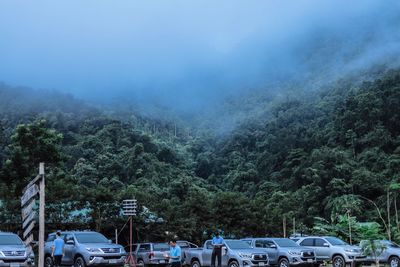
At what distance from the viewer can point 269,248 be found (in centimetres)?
2631

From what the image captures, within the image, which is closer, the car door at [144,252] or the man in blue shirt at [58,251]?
the man in blue shirt at [58,251]

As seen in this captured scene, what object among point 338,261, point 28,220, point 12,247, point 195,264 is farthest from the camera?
point 195,264

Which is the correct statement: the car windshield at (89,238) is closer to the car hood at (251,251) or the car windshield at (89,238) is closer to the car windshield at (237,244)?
the car windshield at (237,244)

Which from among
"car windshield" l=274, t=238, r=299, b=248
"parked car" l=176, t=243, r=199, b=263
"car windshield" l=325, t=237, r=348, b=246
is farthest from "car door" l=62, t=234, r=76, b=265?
"car windshield" l=325, t=237, r=348, b=246

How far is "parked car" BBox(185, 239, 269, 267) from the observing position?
24.2m

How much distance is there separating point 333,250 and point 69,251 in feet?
39.3

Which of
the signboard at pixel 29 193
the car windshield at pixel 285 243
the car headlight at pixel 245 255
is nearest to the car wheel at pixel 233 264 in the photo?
the car headlight at pixel 245 255

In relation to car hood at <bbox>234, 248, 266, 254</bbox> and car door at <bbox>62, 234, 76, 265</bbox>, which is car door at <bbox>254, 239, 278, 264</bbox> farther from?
car door at <bbox>62, 234, 76, 265</bbox>

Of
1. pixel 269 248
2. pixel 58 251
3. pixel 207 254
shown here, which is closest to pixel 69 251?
pixel 58 251

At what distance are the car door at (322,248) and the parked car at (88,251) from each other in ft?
31.8

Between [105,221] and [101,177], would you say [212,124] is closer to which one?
[101,177]

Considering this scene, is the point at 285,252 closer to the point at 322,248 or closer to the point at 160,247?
the point at 322,248

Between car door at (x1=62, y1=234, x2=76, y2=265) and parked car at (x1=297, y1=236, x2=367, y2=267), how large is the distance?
11.2 m

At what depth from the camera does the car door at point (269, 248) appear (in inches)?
1019
